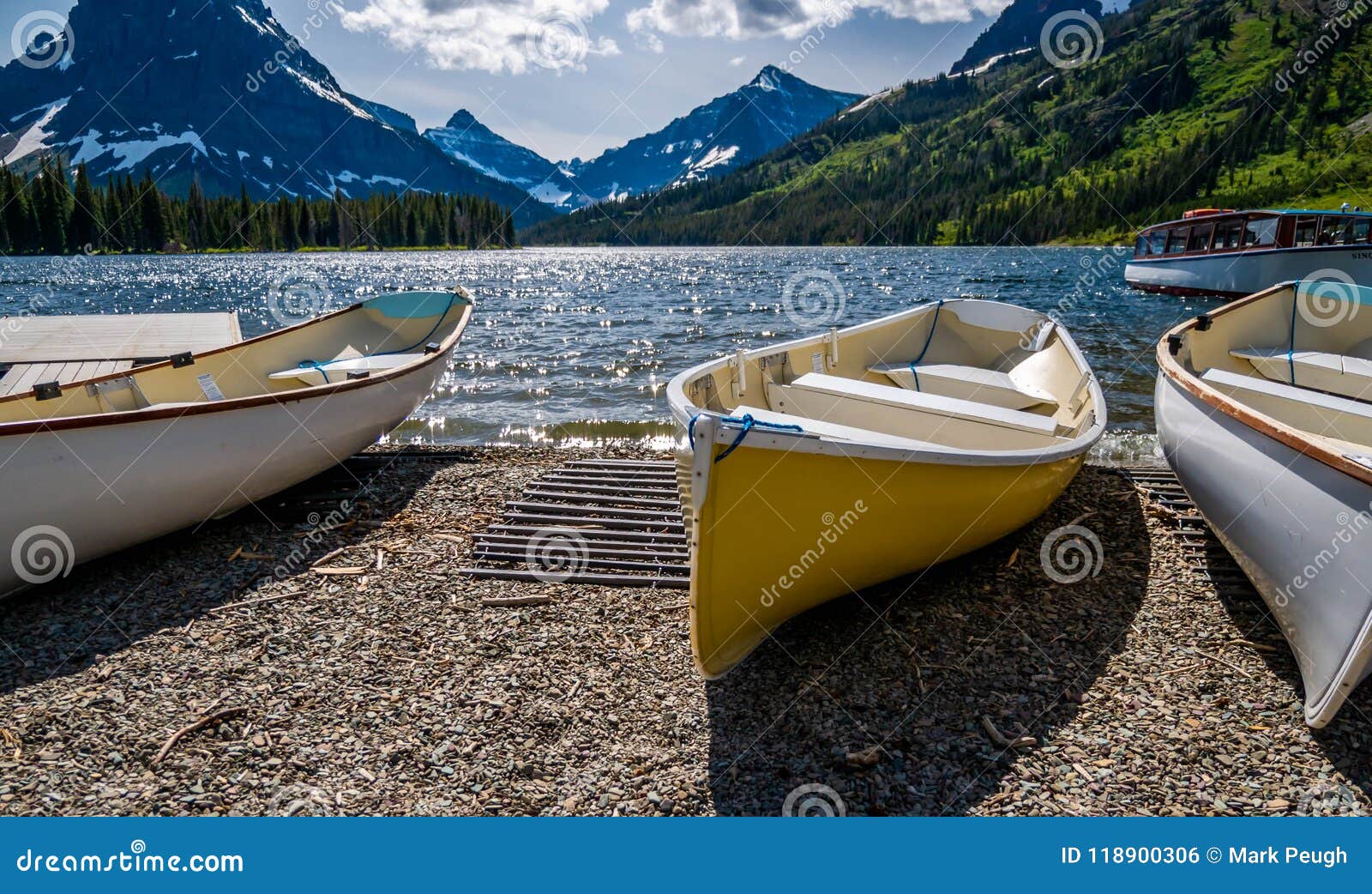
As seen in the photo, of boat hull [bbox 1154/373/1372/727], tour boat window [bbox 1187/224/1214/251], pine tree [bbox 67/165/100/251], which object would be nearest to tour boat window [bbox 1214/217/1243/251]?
tour boat window [bbox 1187/224/1214/251]

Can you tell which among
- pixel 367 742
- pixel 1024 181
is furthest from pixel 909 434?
pixel 1024 181

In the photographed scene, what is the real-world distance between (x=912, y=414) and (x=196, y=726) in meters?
6.71

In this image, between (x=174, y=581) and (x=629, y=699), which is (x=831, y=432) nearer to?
(x=629, y=699)

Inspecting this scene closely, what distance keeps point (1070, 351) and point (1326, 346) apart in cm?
434

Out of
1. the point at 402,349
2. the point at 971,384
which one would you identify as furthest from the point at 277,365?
the point at 971,384

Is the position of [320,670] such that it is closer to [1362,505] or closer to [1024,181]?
[1362,505]

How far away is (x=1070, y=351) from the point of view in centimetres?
1001

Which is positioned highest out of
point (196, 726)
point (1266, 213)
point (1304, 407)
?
point (1266, 213)

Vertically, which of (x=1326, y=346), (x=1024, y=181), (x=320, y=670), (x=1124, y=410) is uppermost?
(x=1024, y=181)

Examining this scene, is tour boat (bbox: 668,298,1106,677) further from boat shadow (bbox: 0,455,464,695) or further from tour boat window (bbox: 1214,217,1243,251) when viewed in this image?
tour boat window (bbox: 1214,217,1243,251)

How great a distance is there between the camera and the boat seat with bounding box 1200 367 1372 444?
769 centimetres

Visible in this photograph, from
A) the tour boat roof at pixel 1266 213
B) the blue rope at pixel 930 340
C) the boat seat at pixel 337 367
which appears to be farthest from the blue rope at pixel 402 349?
the tour boat roof at pixel 1266 213

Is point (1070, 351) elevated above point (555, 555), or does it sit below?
above

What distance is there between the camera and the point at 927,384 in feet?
33.7
